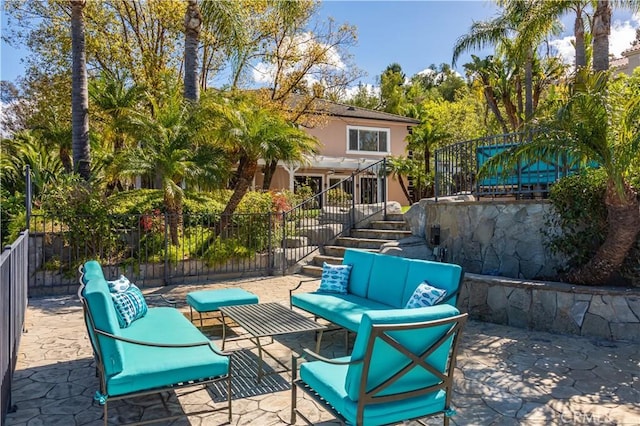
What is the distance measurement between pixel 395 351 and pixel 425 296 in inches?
83.9

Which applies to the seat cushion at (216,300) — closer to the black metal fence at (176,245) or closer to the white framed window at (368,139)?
the black metal fence at (176,245)

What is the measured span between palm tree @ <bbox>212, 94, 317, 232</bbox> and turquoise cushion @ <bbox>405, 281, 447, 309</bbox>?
6046mm

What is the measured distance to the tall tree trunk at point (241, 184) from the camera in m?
10.9

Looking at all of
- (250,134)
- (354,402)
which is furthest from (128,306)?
(250,134)

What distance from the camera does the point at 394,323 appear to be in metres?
2.93

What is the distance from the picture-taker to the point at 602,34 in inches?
376

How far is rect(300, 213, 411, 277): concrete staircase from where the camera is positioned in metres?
11.5

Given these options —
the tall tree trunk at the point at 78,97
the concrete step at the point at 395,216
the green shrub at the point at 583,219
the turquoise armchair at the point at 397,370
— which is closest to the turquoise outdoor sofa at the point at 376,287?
the turquoise armchair at the point at 397,370

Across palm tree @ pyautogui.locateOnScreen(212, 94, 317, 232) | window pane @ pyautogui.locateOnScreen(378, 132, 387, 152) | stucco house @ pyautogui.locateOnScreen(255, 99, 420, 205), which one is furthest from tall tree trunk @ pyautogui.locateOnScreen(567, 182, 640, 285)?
window pane @ pyautogui.locateOnScreen(378, 132, 387, 152)

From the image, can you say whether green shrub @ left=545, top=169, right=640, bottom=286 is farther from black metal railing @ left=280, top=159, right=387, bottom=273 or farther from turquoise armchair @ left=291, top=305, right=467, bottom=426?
black metal railing @ left=280, top=159, right=387, bottom=273

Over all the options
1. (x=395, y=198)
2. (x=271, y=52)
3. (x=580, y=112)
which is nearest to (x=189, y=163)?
(x=580, y=112)

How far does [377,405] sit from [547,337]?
13.7 feet

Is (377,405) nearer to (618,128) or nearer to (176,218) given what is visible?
(618,128)

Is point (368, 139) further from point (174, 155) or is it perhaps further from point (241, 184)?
point (174, 155)
